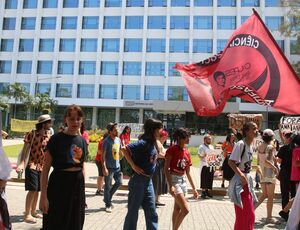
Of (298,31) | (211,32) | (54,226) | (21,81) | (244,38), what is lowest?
(54,226)

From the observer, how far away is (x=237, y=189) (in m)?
5.14

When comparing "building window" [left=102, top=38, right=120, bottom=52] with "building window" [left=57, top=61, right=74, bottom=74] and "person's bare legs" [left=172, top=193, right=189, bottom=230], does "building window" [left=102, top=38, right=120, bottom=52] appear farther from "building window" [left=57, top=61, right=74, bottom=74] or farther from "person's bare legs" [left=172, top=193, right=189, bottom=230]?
"person's bare legs" [left=172, top=193, right=189, bottom=230]

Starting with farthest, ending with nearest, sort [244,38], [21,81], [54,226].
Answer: [21,81], [244,38], [54,226]

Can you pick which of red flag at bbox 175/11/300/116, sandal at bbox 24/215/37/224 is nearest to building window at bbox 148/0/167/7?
red flag at bbox 175/11/300/116

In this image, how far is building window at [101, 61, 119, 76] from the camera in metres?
53.1

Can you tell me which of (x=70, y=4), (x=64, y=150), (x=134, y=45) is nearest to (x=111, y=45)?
(x=134, y=45)

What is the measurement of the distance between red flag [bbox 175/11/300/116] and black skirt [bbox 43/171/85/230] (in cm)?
351

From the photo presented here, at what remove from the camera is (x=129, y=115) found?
174ft

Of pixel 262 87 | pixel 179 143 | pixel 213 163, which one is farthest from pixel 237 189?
pixel 213 163

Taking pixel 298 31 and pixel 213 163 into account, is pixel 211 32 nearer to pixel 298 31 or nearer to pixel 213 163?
pixel 298 31

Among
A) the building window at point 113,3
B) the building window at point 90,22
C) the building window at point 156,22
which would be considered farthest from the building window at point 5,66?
the building window at point 156,22

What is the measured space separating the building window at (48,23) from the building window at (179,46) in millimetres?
18172

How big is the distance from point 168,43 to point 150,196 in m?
48.6

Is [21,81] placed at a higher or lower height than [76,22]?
lower
